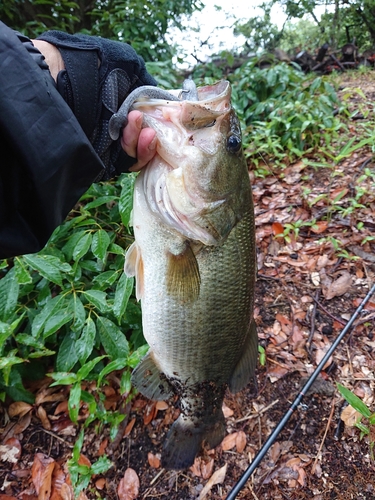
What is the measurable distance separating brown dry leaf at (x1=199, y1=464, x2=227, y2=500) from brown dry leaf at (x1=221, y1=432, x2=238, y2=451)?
103 mm

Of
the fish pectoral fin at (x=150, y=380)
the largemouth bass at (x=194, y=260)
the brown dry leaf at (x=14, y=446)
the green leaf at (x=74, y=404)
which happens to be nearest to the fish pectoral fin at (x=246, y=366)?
the largemouth bass at (x=194, y=260)

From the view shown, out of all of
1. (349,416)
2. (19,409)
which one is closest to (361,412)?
(349,416)

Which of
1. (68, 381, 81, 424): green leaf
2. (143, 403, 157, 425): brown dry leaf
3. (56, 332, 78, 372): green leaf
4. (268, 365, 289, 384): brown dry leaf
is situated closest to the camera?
(68, 381, 81, 424): green leaf

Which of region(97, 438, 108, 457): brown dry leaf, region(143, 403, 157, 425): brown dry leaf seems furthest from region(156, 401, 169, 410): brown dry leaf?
region(97, 438, 108, 457): brown dry leaf

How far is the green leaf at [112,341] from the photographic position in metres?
2.11

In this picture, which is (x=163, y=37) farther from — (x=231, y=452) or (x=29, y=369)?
(x=231, y=452)

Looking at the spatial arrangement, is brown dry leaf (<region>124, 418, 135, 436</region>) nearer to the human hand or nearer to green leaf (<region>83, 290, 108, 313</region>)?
green leaf (<region>83, 290, 108, 313</region>)

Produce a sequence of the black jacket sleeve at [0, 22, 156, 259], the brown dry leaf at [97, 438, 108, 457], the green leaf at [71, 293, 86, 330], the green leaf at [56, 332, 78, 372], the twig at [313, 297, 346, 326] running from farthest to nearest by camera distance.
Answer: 1. the twig at [313, 297, 346, 326]
2. the brown dry leaf at [97, 438, 108, 457]
3. the green leaf at [56, 332, 78, 372]
4. the green leaf at [71, 293, 86, 330]
5. the black jacket sleeve at [0, 22, 156, 259]

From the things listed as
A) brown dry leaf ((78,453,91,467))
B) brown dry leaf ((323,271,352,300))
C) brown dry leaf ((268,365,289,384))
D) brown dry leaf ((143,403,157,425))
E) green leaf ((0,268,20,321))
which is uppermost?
green leaf ((0,268,20,321))

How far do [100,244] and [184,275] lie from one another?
783mm

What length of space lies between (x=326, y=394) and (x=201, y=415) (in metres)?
1.07

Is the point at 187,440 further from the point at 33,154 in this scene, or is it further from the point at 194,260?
the point at 33,154

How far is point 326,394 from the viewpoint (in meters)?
2.39

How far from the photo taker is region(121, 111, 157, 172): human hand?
53.2 inches
